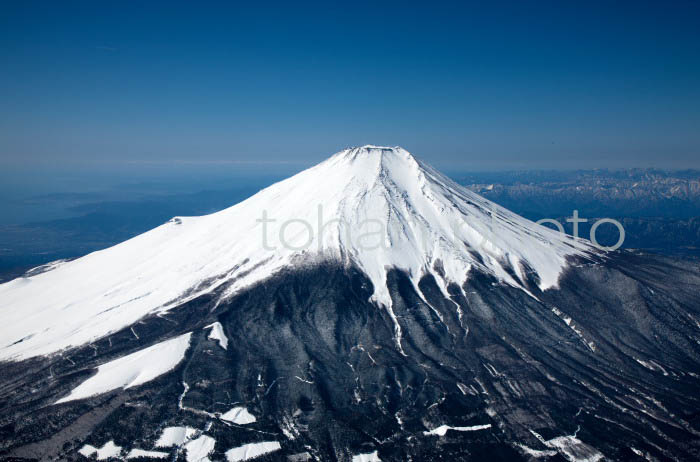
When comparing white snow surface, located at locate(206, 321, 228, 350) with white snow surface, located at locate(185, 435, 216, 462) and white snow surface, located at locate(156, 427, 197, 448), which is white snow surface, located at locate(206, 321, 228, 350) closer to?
white snow surface, located at locate(156, 427, 197, 448)

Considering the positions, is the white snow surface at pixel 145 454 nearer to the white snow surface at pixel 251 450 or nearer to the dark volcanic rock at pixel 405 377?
the dark volcanic rock at pixel 405 377

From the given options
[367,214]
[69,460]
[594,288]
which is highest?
[367,214]

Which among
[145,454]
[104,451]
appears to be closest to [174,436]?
[145,454]

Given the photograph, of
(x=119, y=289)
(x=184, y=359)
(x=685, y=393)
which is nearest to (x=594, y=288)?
(x=685, y=393)

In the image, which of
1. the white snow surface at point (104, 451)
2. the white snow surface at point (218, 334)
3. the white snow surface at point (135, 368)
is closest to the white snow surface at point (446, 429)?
the white snow surface at point (218, 334)

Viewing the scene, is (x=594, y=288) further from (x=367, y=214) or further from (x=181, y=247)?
(x=181, y=247)

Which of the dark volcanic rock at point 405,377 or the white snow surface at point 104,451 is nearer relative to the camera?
the white snow surface at point 104,451

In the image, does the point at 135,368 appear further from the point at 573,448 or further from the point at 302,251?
the point at 573,448
